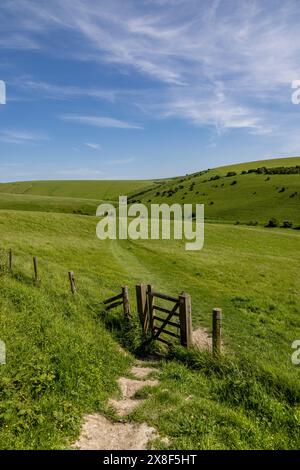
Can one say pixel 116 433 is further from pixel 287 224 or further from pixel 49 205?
pixel 49 205

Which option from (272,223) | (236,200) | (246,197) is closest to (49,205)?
(236,200)

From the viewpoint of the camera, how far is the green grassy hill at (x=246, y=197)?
8625cm

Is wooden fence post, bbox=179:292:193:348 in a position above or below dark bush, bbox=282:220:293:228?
below

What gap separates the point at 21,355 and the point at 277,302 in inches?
769

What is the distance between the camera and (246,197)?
Result: 340ft

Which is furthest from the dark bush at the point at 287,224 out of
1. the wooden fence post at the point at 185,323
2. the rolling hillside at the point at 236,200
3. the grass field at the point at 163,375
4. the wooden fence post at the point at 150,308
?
the wooden fence post at the point at 185,323

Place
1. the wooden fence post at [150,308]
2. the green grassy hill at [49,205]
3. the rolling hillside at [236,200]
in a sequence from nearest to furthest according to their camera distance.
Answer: the wooden fence post at [150,308]
the rolling hillside at [236,200]
the green grassy hill at [49,205]

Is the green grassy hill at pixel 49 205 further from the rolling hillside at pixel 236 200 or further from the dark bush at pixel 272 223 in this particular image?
the dark bush at pixel 272 223

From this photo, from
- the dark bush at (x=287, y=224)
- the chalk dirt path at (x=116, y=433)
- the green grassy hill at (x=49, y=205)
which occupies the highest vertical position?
the green grassy hill at (x=49, y=205)

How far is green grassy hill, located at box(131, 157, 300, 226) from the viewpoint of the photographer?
86250 millimetres

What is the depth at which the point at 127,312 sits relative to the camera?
15484 mm

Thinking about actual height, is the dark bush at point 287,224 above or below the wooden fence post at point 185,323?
above

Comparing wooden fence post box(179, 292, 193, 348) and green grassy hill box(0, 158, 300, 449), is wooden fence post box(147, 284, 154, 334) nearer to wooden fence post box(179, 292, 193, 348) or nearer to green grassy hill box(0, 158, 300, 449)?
green grassy hill box(0, 158, 300, 449)

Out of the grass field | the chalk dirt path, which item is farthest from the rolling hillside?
the chalk dirt path
